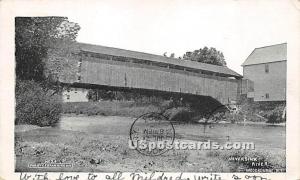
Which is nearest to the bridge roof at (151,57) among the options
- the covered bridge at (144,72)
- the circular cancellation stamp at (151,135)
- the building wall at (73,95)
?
the covered bridge at (144,72)

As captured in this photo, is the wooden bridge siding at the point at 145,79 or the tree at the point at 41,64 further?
the wooden bridge siding at the point at 145,79

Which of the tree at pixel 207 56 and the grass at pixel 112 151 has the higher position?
the tree at pixel 207 56

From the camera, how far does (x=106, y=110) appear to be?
9.97 ft

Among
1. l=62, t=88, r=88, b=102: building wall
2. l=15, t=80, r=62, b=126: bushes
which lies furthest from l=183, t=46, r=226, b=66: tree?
l=15, t=80, r=62, b=126: bushes

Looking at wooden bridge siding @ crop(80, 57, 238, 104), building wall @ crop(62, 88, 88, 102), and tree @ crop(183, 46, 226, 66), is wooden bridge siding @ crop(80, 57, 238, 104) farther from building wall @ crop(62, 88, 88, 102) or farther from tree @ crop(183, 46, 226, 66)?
tree @ crop(183, 46, 226, 66)

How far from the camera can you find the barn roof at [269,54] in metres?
2.89

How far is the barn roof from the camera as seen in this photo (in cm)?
289

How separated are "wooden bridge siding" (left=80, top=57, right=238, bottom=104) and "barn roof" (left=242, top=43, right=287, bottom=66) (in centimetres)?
26

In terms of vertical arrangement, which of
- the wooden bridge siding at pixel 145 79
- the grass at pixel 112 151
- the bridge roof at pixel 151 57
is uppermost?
the bridge roof at pixel 151 57

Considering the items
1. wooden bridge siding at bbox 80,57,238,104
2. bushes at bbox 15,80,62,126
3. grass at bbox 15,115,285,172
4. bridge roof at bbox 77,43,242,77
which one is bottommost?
grass at bbox 15,115,285,172

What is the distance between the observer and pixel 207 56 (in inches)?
115

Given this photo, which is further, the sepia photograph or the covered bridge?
the covered bridge

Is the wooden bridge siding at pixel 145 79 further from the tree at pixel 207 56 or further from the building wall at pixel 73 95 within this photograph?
the tree at pixel 207 56

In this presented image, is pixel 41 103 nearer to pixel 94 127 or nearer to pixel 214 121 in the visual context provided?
pixel 94 127
